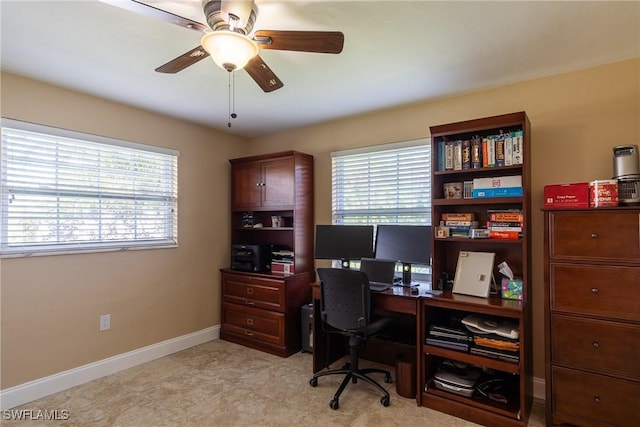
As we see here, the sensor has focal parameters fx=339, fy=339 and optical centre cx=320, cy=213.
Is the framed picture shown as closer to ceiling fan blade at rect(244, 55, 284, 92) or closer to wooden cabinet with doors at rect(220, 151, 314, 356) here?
wooden cabinet with doors at rect(220, 151, 314, 356)

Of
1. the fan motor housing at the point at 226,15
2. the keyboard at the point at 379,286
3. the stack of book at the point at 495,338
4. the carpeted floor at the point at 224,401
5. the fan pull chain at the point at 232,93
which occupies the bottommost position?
Answer: the carpeted floor at the point at 224,401

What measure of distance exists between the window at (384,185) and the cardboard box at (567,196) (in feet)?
3.27

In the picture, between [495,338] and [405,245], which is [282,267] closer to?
[405,245]

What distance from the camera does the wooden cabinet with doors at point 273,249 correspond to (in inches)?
135

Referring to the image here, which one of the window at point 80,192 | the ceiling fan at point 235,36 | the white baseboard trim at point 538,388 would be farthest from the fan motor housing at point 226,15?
the white baseboard trim at point 538,388

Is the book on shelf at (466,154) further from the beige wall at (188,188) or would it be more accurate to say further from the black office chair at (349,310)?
the black office chair at (349,310)

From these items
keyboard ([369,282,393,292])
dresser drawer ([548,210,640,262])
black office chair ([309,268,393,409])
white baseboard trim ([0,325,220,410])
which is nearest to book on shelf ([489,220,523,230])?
dresser drawer ([548,210,640,262])

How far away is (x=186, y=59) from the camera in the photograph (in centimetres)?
177

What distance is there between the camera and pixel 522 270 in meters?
2.47

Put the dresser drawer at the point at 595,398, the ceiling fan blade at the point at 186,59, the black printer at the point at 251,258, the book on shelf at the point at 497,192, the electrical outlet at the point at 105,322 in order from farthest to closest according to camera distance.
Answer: the black printer at the point at 251,258 → the electrical outlet at the point at 105,322 → the book on shelf at the point at 497,192 → the dresser drawer at the point at 595,398 → the ceiling fan blade at the point at 186,59

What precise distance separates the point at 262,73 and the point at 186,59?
39 cm

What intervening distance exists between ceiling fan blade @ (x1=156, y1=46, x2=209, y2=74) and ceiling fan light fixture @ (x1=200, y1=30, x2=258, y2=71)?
8.6 inches

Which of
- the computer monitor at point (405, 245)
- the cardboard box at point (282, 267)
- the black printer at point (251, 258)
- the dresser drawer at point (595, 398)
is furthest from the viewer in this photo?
the black printer at point (251, 258)

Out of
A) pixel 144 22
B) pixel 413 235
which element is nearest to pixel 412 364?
pixel 413 235
